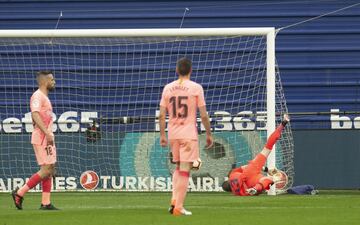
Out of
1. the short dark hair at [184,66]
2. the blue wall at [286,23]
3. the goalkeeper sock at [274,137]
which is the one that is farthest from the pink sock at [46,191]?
the blue wall at [286,23]

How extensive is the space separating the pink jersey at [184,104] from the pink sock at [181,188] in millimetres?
359

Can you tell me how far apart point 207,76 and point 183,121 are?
953cm

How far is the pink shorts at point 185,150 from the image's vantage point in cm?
1037

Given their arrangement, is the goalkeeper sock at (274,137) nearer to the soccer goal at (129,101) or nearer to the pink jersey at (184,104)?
the soccer goal at (129,101)

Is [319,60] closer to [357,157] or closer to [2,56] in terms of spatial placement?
[357,157]

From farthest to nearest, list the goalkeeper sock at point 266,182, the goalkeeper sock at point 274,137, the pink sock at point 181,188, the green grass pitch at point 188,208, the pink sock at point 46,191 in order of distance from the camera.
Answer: the goalkeeper sock at point 274,137
the goalkeeper sock at point 266,182
the pink sock at point 46,191
the pink sock at point 181,188
the green grass pitch at point 188,208

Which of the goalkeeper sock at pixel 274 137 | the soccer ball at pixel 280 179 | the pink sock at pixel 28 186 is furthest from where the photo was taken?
the soccer ball at pixel 280 179

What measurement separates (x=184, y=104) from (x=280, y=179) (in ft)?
16.8

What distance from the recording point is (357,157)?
1830 cm

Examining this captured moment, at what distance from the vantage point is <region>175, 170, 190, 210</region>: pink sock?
10242 mm

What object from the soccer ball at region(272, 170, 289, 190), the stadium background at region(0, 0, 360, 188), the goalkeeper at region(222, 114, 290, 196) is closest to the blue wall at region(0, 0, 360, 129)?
the stadium background at region(0, 0, 360, 188)

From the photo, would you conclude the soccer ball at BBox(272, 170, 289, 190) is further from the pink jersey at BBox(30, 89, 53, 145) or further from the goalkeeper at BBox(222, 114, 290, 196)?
the pink jersey at BBox(30, 89, 53, 145)

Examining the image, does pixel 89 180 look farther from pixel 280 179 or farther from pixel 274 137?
pixel 274 137

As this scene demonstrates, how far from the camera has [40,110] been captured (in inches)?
469
